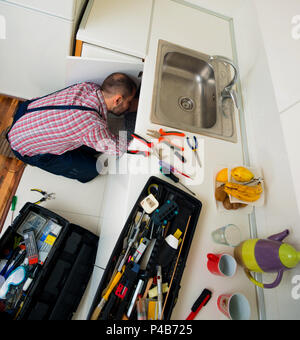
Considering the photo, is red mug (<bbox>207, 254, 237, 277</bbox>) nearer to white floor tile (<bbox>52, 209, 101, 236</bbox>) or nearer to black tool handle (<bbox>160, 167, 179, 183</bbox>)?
black tool handle (<bbox>160, 167, 179, 183</bbox>)

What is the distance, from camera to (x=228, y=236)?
2.36ft

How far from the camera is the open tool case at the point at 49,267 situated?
0.95m

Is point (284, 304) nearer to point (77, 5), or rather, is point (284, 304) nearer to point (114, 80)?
point (114, 80)

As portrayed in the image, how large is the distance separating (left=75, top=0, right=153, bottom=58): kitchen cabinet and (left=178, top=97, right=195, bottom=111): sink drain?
0.37 meters

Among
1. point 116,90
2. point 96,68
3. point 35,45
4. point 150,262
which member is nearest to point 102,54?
point 96,68

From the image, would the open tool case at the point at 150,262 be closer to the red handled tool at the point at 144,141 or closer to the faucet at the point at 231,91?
the red handled tool at the point at 144,141

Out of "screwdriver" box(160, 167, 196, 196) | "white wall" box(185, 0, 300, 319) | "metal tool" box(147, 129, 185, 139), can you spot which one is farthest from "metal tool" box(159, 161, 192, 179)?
"white wall" box(185, 0, 300, 319)

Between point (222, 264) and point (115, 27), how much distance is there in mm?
1299

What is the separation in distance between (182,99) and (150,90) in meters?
0.38

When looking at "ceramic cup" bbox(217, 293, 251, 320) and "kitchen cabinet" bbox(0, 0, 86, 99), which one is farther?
"kitchen cabinet" bbox(0, 0, 86, 99)

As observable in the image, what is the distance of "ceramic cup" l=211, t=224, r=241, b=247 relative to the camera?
0.72 metres

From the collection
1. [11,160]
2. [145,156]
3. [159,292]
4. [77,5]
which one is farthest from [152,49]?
[11,160]

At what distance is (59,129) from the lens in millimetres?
946

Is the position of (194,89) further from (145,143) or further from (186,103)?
(145,143)
